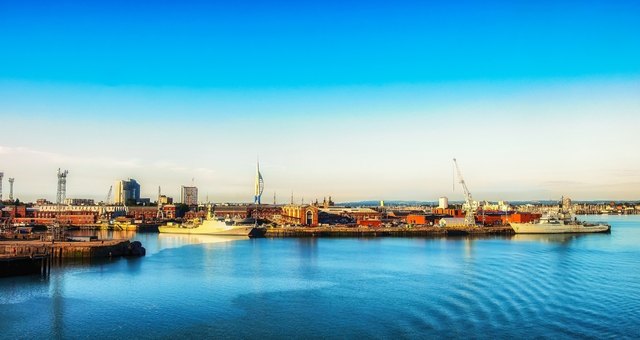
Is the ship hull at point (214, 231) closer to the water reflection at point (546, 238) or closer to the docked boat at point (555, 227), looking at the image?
the water reflection at point (546, 238)

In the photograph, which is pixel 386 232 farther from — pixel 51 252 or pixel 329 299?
pixel 329 299

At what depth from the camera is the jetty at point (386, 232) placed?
180 feet

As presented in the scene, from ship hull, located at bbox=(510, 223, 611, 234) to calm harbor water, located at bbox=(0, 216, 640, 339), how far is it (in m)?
26.3

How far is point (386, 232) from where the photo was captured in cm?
5597

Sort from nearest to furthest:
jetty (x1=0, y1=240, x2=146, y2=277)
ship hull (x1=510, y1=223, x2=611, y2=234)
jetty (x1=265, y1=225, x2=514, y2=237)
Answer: jetty (x1=0, y1=240, x2=146, y2=277) < jetty (x1=265, y1=225, x2=514, y2=237) < ship hull (x1=510, y1=223, x2=611, y2=234)

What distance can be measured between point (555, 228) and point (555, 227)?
190mm

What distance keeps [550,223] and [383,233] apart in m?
17.1

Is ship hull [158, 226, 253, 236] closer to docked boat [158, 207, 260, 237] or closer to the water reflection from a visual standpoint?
docked boat [158, 207, 260, 237]

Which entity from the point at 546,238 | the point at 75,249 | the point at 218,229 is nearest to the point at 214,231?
the point at 218,229

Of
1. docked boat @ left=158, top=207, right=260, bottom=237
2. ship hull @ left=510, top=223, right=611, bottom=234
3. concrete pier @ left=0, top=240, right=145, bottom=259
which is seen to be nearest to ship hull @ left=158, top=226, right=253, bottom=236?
docked boat @ left=158, top=207, right=260, bottom=237

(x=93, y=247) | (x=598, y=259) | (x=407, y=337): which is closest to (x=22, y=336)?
(x=407, y=337)

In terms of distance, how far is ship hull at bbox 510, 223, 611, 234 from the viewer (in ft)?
181

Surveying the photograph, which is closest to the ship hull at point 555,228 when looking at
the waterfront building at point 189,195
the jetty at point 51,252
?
the jetty at point 51,252

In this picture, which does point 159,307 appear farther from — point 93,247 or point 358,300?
point 93,247
